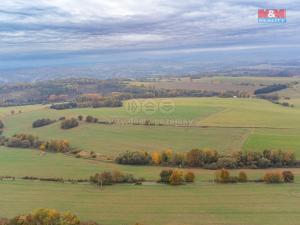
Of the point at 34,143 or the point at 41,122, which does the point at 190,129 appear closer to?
the point at 34,143

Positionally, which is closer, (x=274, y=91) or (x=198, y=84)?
(x=274, y=91)

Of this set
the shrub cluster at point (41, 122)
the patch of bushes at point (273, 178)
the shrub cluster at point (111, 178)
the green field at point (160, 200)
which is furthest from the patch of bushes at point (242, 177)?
the shrub cluster at point (41, 122)

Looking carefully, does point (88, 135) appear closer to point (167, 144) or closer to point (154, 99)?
point (167, 144)

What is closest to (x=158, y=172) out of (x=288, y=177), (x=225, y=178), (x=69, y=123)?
(x=225, y=178)

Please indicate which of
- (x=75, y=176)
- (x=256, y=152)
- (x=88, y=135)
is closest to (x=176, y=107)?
(x=88, y=135)

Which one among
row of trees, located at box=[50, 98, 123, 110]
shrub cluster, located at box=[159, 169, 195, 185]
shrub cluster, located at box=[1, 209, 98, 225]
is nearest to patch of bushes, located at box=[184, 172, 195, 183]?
shrub cluster, located at box=[159, 169, 195, 185]
